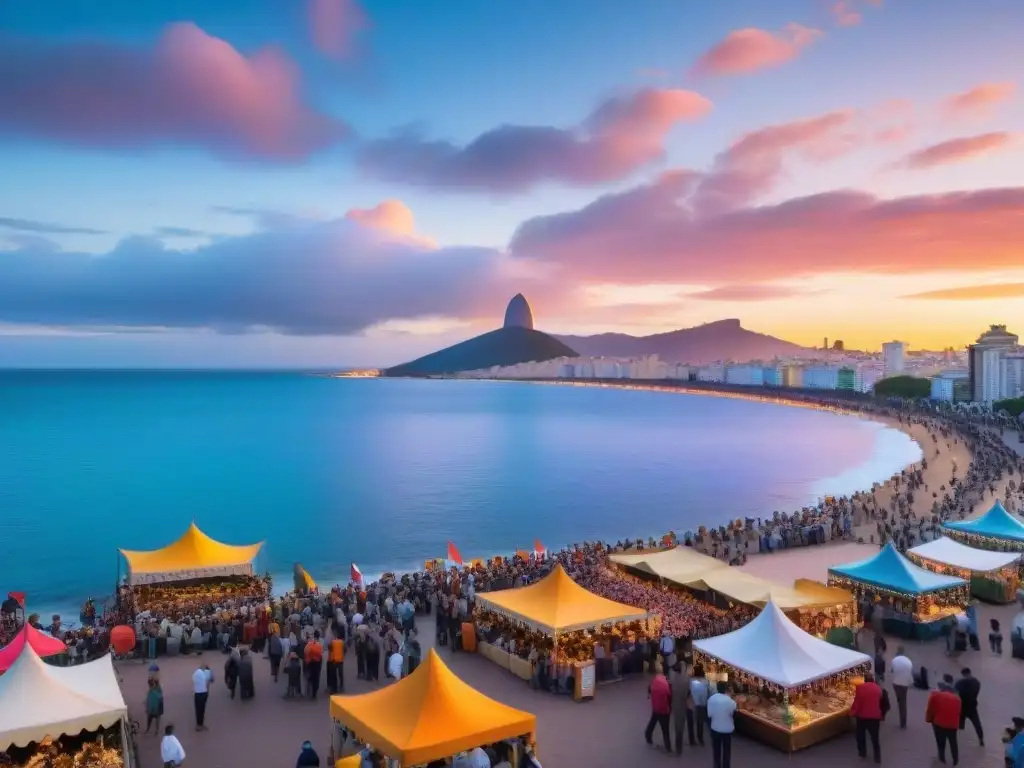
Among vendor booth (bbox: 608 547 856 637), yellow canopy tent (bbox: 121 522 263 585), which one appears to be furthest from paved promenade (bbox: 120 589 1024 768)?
yellow canopy tent (bbox: 121 522 263 585)

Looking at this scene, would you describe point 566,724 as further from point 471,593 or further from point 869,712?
point 471,593

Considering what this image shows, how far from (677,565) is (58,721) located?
11.3 metres

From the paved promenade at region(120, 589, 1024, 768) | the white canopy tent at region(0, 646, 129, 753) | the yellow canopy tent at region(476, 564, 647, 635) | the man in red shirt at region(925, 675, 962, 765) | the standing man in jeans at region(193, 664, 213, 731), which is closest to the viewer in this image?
the white canopy tent at region(0, 646, 129, 753)

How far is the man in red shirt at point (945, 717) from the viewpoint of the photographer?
27.8 feet

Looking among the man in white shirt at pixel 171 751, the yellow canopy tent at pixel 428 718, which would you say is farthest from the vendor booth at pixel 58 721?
the yellow canopy tent at pixel 428 718

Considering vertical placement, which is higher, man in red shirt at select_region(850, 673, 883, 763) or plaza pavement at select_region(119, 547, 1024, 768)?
man in red shirt at select_region(850, 673, 883, 763)

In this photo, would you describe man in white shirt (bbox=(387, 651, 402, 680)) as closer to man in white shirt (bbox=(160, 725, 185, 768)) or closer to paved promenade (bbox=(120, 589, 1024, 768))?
paved promenade (bbox=(120, 589, 1024, 768))

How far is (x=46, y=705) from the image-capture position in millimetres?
8391

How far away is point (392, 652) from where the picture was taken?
12664 mm

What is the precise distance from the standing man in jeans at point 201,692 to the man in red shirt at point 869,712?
783 centimetres

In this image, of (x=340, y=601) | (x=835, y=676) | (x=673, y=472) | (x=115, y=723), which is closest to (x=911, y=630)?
(x=835, y=676)

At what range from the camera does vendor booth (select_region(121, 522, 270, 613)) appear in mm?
16594

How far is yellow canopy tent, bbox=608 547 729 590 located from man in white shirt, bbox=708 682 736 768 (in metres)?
6.17

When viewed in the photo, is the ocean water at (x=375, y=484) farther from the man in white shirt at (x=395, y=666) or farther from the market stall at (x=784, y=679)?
the market stall at (x=784, y=679)
